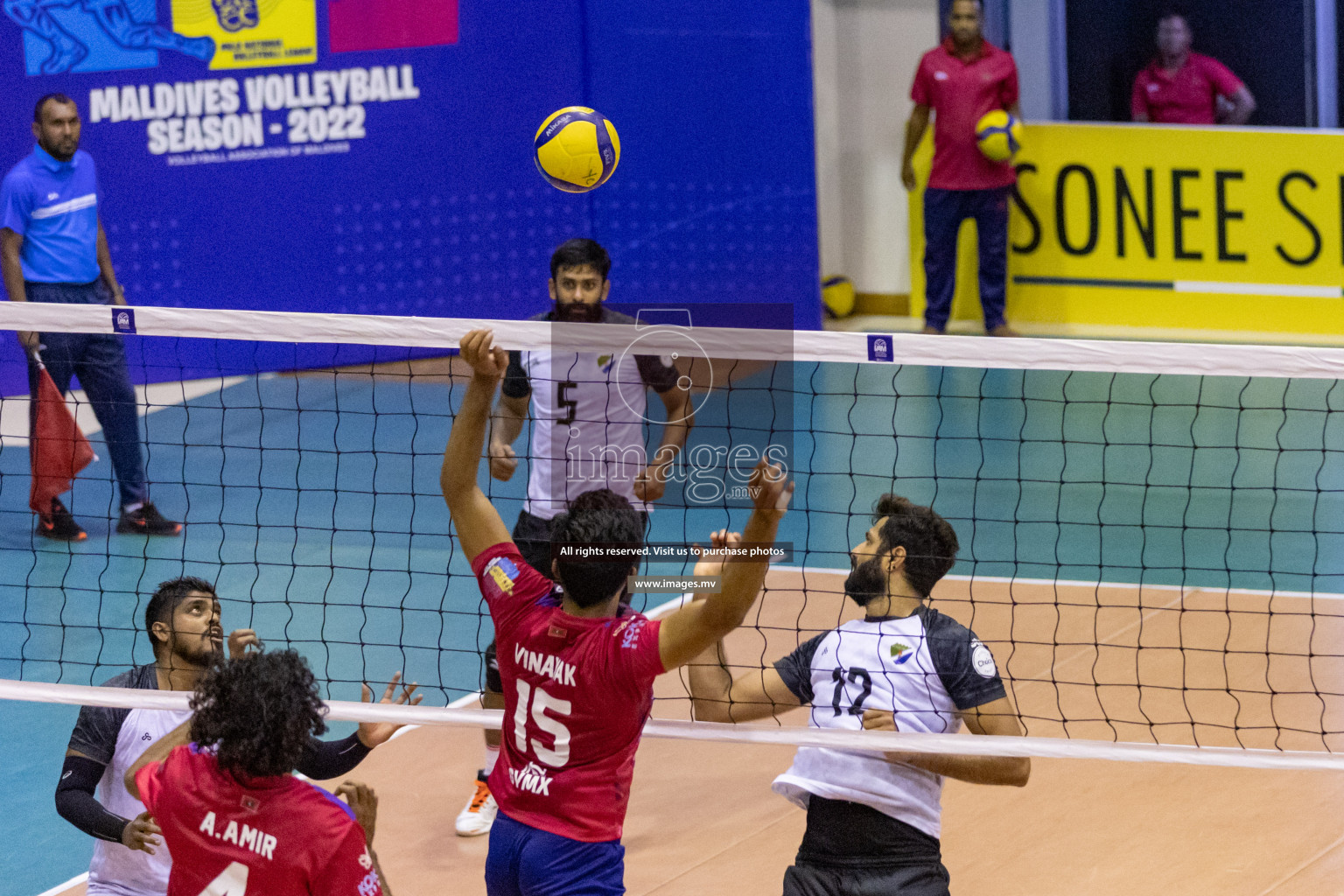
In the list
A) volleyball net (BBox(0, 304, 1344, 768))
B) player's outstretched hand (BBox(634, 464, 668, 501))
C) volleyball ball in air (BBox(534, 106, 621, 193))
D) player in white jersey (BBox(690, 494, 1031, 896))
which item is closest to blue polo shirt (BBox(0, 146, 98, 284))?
volleyball net (BBox(0, 304, 1344, 768))

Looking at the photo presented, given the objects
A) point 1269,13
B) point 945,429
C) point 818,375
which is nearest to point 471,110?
point 818,375

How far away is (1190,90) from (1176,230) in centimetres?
119

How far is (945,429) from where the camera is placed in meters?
11.8

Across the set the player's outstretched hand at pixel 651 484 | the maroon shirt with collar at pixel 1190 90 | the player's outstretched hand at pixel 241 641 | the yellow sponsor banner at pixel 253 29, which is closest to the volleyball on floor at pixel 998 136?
the maroon shirt with collar at pixel 1190 90

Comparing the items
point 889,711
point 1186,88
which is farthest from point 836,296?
point 889,711

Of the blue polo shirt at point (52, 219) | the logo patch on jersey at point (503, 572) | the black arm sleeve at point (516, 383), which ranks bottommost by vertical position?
the logo patch on jersey at point (503, 572)

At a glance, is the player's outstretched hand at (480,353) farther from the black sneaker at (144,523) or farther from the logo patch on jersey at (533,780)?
the black sneaker at (144,523)

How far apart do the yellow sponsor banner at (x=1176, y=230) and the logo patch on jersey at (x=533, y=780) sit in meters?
11.4

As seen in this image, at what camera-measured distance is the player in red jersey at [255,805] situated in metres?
3.34

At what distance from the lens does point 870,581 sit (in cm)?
424

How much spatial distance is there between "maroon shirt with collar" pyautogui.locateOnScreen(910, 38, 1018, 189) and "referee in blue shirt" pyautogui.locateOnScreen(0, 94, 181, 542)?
7199 mm

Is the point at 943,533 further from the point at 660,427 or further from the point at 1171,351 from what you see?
the point at 660,427

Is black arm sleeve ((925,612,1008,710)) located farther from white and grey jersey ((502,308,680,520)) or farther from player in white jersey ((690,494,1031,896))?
white and grey jersey ((502,308,680,520))

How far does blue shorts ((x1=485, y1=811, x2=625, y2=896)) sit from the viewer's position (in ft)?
12.4
